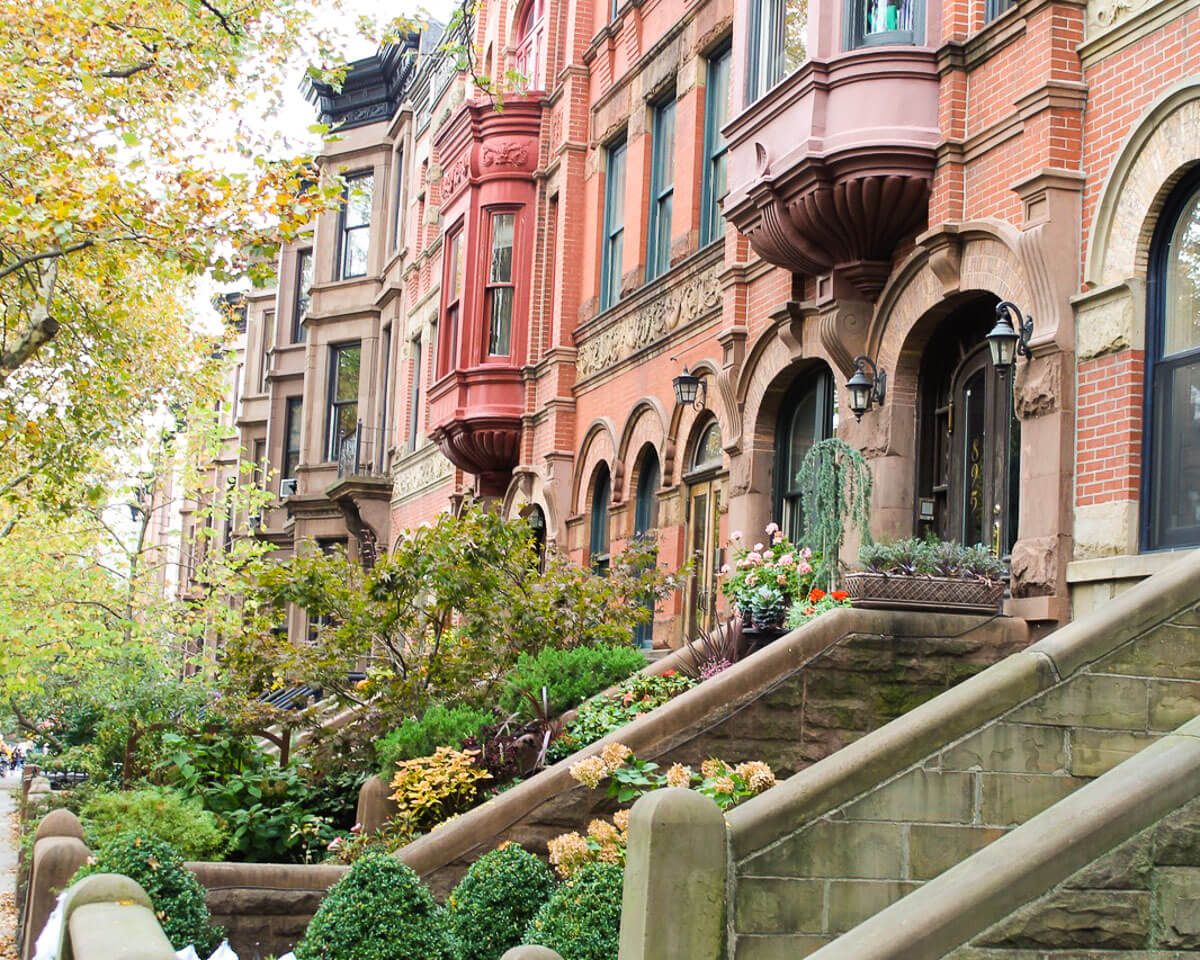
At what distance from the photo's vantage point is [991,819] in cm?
773

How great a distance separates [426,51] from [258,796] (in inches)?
1025

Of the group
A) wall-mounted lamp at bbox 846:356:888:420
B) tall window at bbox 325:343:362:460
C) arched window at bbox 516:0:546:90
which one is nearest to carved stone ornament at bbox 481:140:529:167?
arched window at bbox 516:0:546:90

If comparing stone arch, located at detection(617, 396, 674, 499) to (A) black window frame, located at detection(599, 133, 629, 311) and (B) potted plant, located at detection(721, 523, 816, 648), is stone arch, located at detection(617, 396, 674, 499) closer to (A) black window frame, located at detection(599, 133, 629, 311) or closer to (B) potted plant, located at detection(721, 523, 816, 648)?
(A) black window frame, located at detection(599, 133, 629, 311)

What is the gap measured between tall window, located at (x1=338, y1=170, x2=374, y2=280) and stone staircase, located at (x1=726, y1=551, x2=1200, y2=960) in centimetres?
3085

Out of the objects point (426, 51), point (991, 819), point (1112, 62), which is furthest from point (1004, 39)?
point (426, 51)

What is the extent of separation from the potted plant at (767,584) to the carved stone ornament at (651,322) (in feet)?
12.8

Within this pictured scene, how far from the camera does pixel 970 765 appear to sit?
7684mm

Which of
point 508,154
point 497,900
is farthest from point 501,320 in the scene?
point 497,900

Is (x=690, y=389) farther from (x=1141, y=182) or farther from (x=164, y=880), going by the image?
(x=164, y=880)

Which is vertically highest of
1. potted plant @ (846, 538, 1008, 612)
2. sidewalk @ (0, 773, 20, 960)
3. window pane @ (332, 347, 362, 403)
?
window pane @ (332, 347, 362, 403)

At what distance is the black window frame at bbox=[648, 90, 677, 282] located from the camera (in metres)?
19.2

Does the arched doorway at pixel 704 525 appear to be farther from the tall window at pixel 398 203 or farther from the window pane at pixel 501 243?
the tall window at pixel 398 203

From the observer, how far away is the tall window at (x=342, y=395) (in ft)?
119

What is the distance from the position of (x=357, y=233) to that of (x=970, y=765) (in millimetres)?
31703
